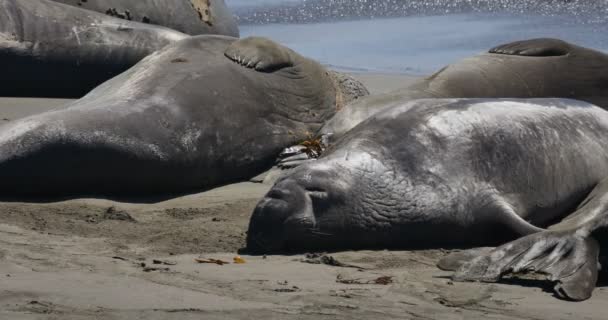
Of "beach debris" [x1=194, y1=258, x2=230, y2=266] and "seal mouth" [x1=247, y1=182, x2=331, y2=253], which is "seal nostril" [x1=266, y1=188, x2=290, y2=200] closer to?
"seal mouth" [x1=247, y1=182, x2=331, y2=253]

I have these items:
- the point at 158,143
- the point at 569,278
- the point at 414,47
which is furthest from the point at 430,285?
the point at 414,47

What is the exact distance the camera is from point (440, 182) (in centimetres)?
552

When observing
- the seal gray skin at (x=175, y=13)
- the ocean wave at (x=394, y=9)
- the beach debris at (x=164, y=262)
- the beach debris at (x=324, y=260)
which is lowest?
the ocean wave at (x=394, y=9)

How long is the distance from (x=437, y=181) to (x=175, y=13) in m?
6.04

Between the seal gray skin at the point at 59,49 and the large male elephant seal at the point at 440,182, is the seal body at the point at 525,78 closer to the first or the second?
the large male elephant seal at the point at 440,182

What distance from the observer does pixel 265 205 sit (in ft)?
17.3

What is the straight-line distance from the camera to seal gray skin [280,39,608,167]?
779 cm

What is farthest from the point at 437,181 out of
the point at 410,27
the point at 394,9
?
the point at 394,9

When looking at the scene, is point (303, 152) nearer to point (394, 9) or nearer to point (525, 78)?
point (525, 78)

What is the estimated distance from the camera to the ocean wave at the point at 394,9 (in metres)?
18.2

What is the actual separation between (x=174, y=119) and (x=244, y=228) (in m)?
1.36

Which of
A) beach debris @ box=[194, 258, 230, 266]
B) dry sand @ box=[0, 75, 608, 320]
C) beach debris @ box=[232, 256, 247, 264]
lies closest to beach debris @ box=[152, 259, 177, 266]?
dry sand @ box=[0, 75, 608, 320]

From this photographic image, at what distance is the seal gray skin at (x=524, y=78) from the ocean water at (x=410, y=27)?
407cm

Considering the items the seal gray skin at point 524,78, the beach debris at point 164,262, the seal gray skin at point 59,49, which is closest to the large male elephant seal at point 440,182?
the beach debris at point 164,262
